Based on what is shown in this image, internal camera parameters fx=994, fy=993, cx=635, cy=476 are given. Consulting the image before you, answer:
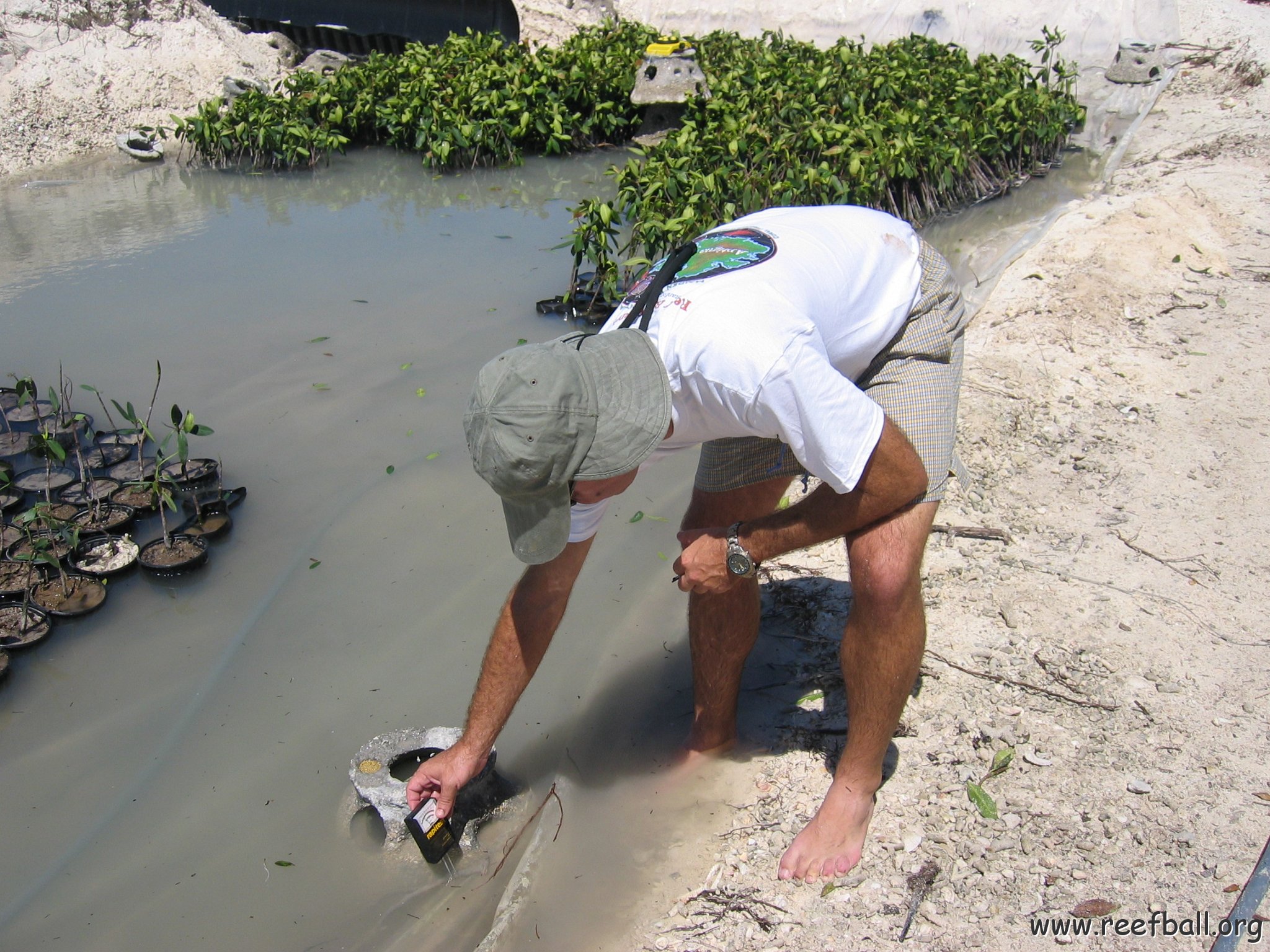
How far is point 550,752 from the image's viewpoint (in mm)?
2773

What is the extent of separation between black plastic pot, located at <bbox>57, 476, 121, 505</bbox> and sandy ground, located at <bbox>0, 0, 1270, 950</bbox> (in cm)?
270

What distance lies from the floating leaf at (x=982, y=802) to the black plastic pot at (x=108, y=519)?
10.4 ft

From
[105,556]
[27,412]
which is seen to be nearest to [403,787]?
[105,556]

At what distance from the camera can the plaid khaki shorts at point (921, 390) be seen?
6.72 feet

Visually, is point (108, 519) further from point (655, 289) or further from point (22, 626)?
point (655, 289)

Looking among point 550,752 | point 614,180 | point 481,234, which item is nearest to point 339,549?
point 550,752

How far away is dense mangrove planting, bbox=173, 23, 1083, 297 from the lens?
220 inches

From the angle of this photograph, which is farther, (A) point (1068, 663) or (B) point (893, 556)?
(A) point (1068, 663)

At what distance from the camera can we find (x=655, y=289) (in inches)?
73.3

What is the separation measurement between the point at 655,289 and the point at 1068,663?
1.57 m

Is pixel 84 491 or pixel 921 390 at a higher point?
pixel 921 390

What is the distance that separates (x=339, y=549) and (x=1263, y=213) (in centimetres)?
510

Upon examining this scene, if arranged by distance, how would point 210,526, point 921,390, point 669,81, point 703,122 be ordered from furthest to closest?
point 669,81
point 703,122
point 210,526
point 921,390

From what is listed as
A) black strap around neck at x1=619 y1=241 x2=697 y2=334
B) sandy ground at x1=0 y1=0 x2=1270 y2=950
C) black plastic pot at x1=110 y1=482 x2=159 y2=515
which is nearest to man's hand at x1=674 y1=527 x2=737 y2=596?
black strap around neck at x1=619 y1=241 x2=697 y2=334
